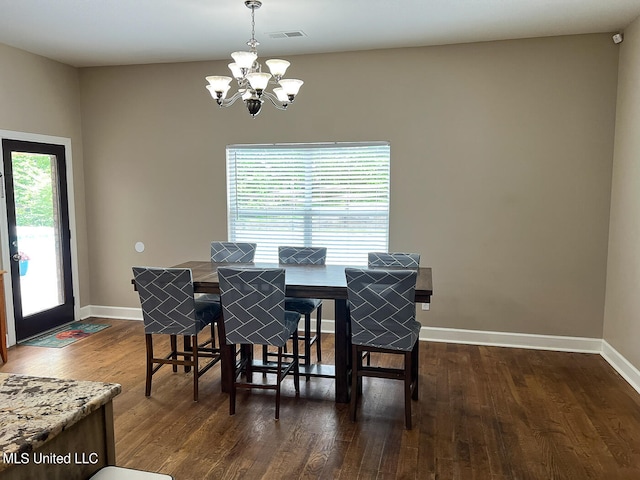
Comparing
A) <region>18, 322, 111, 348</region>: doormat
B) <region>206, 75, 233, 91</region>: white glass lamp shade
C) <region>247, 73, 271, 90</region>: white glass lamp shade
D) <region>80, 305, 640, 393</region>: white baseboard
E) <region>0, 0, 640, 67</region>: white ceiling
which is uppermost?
<region>0, 0, 640, 67</region>: white ceiling

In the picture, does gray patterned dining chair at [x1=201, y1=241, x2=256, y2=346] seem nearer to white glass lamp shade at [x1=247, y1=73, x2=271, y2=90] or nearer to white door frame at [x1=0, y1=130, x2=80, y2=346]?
white glass lamp shade at [x1=247, y1=73, x2=271, y2=90]

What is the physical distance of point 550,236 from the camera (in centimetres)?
453

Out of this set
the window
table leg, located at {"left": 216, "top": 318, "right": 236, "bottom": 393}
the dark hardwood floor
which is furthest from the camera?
the window

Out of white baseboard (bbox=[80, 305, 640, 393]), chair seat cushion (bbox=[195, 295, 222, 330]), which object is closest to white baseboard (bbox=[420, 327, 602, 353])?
white baseboard (bbox=[80, 305, 640, 393])

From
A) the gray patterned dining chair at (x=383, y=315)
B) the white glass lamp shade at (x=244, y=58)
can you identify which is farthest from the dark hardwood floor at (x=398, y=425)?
the white glass lamp shade at (x=244, y=58)

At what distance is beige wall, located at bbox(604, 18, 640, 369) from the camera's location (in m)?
3.80

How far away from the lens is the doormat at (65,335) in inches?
188

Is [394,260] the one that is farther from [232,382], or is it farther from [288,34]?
[288,34]

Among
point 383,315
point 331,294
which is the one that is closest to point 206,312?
point 331,294

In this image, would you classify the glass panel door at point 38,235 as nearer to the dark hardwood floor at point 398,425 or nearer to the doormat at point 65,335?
the doormat at point 65,335

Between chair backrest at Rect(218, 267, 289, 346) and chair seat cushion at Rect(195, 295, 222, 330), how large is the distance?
362mm

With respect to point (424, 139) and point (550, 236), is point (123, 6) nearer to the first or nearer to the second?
point (424, 139)

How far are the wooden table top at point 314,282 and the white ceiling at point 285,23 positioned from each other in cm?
202

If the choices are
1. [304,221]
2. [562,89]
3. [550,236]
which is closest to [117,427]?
[304,221]
